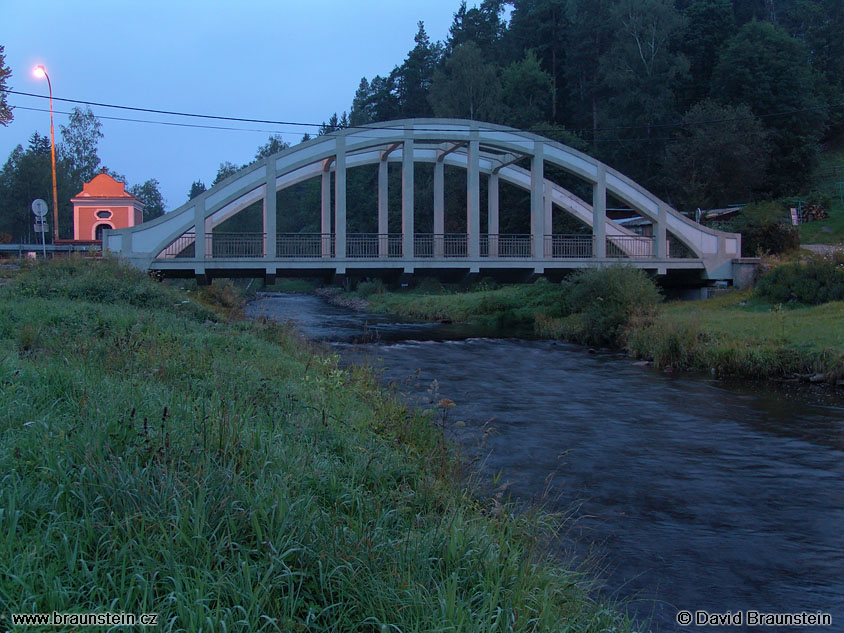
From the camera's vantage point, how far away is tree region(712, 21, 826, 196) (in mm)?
51250

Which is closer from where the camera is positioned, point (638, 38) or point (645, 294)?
Answer: point (645, 294)

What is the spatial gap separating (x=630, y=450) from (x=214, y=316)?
1140 cm

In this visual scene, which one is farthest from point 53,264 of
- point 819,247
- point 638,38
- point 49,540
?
point 638,38

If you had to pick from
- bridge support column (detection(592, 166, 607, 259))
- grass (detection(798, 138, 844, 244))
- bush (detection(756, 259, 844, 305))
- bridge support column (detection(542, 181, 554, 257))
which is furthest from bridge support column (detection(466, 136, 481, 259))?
grass (detection(798, 138, 844, 244))

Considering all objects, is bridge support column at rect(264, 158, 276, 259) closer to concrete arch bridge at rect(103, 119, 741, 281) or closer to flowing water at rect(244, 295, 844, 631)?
concrete arch bridge at rect(103, 119, 741, 281)

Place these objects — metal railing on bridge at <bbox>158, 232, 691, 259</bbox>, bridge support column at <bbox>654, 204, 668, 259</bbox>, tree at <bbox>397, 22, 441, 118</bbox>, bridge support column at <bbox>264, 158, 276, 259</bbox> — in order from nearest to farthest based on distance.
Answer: bridge support column at <bbox>264, 158, 276, 259</bbox> → metal railing on bridge at <bbox>158, 232, 691, 259</bbox> → bridge support column at <bbox>654, 204, 668, 259</bbox> → tree at <bbox>397, 22, 441, 118</bbox>

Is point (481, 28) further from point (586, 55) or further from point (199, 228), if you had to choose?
point (199, 228)

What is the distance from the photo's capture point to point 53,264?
19.2 m

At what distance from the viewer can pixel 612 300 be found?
82.3 ft

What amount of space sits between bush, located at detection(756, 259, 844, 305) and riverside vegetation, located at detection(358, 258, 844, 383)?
0.03 m

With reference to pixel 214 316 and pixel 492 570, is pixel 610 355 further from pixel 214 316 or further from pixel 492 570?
pixel 492 570
